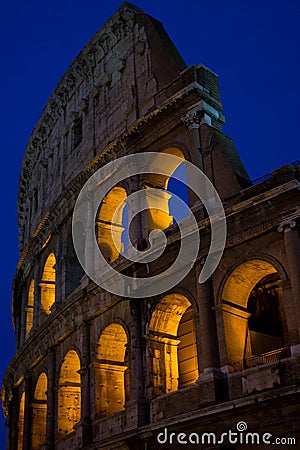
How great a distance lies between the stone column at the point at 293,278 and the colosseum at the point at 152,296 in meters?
0.02

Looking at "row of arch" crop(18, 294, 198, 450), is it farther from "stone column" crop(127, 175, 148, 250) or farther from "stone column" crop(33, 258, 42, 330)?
"stone column" crop(33, 258, 42, 330)

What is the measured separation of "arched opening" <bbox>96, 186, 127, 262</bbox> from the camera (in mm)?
17781

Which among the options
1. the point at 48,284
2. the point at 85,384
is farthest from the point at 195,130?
the point at 48,284

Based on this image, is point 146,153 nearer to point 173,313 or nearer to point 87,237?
point 87,237

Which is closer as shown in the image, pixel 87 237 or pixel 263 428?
pixel 263 428

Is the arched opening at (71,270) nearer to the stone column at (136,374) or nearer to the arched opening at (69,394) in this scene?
the arched opening at (69,394)

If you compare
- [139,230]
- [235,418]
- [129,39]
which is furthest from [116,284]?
[129,39]

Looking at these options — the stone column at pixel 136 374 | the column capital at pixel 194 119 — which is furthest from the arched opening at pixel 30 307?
the column capital at pixel 194 119

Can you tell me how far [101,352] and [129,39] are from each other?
29.2 ft

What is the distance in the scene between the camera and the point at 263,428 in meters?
11.4

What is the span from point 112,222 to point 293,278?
721cm

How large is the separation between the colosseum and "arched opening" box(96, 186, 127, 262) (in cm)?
4

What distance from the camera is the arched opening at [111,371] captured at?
15.4 meters

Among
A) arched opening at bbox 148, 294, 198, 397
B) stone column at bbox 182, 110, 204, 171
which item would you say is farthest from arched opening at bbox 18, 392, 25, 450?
stone column at bbox 182, 110, 204, 171
